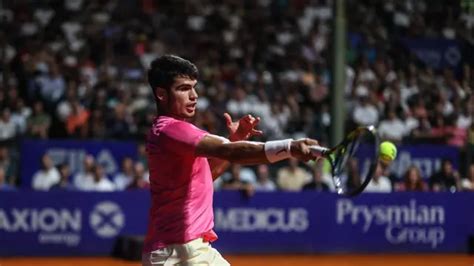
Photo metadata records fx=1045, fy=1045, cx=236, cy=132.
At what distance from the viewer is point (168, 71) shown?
19.7 feet

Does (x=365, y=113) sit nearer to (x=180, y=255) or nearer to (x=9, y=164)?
(x=9, y=164)

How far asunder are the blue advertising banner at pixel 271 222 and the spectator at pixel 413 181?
1.17 feet

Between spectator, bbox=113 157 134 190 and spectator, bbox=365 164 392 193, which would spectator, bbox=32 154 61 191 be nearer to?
spectator, bbox=113 157 134 190

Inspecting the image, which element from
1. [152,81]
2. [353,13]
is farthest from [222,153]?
[353,13]

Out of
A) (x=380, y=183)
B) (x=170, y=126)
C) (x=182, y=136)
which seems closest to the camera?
(x=182, y=136)

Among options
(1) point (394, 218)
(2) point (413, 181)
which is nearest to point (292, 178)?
(1) point (394, 218)

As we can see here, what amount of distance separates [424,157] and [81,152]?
601 cm

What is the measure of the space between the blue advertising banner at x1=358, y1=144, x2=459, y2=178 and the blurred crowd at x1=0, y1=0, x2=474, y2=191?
344 mm

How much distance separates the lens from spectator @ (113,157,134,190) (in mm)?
16859

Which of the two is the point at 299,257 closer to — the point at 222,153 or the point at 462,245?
the point at 462,245

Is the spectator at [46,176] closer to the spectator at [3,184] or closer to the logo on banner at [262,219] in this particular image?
the spectator at [3,184]

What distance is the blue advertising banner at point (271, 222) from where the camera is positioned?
1577cm

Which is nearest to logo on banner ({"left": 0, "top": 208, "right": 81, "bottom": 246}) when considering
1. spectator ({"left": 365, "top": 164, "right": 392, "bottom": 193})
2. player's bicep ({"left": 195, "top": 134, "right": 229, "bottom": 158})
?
spectator ({"left": 365, "top": 164, "right": 392, "bottom": 193})

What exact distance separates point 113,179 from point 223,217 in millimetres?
2221
